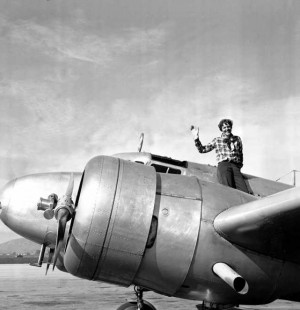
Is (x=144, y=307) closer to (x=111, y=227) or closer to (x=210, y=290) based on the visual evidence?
(x=210, y=290)

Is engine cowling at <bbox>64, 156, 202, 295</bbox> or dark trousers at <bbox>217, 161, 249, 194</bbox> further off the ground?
dark trousers at <bbox>217, 161, 249, 194</bbox>

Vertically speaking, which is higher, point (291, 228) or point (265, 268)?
point (291, 228)

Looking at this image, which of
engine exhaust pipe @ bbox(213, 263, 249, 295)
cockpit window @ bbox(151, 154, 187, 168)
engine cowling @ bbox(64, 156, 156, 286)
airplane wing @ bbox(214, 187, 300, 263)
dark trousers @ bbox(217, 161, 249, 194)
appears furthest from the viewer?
cockpit window @ bbox(151, 154, 187, 168)

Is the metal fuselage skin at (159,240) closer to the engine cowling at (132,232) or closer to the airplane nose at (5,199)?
the engine cowling at (132,232)

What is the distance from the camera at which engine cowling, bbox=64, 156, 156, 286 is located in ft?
15.1

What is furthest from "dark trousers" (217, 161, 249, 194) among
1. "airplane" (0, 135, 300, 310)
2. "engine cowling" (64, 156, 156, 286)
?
"engine cowling" (64, 156, 156, 286)

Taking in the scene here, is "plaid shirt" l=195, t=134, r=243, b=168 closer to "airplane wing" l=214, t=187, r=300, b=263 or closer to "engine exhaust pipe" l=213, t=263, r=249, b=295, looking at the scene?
"airplane wing" l=214, t=187, r=300, b=263

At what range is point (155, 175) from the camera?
504 cm

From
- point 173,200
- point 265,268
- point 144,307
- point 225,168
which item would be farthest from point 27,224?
point 265,268

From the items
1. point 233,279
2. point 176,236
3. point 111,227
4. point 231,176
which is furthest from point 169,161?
point 233,279

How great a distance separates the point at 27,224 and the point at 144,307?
2.55 meters

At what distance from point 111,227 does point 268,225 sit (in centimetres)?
190

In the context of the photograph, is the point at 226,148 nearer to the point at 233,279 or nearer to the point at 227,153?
the point at 227,153

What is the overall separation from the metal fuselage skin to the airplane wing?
0.40 ft
